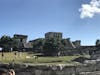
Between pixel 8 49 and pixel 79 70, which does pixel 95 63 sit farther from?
pixel 8 49

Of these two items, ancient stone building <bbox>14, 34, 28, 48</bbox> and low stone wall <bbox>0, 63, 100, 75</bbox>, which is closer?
low stone wall <bbox>0, 63, 100, 75</bbox>

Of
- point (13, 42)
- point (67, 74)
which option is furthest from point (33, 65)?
point (13, 42)

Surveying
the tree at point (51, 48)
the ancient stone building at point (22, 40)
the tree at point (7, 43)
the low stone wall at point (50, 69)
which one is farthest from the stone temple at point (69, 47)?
the low stone wall at point (50, 69)

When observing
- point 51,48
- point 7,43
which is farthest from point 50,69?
point 7,43

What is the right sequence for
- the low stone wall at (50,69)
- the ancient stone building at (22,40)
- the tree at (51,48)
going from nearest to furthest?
the low stone wall at (50,69) → the tree at (51,48) → the ancient stone building at (22,40)

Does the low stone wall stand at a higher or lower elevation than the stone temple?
lower

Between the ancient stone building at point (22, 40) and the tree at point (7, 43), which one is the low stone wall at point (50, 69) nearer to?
the tree at point (7, 43)

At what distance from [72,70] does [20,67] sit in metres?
5.13

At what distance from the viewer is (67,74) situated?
33375mm

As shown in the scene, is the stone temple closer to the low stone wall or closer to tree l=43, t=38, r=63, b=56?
tree l=43, t=38, r=63, b=56

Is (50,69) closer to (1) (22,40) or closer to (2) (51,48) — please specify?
(2) (51,48)

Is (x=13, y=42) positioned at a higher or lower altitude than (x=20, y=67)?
higher

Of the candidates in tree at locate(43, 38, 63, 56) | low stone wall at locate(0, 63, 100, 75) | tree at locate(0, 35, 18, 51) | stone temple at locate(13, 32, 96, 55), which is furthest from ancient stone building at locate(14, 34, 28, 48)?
low stone wall at locate(0, 63, 100, 75)

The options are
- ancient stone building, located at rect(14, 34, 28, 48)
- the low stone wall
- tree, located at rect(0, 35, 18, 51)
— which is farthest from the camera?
ancient stone building, located at rect(14, 34, 28, 48)
